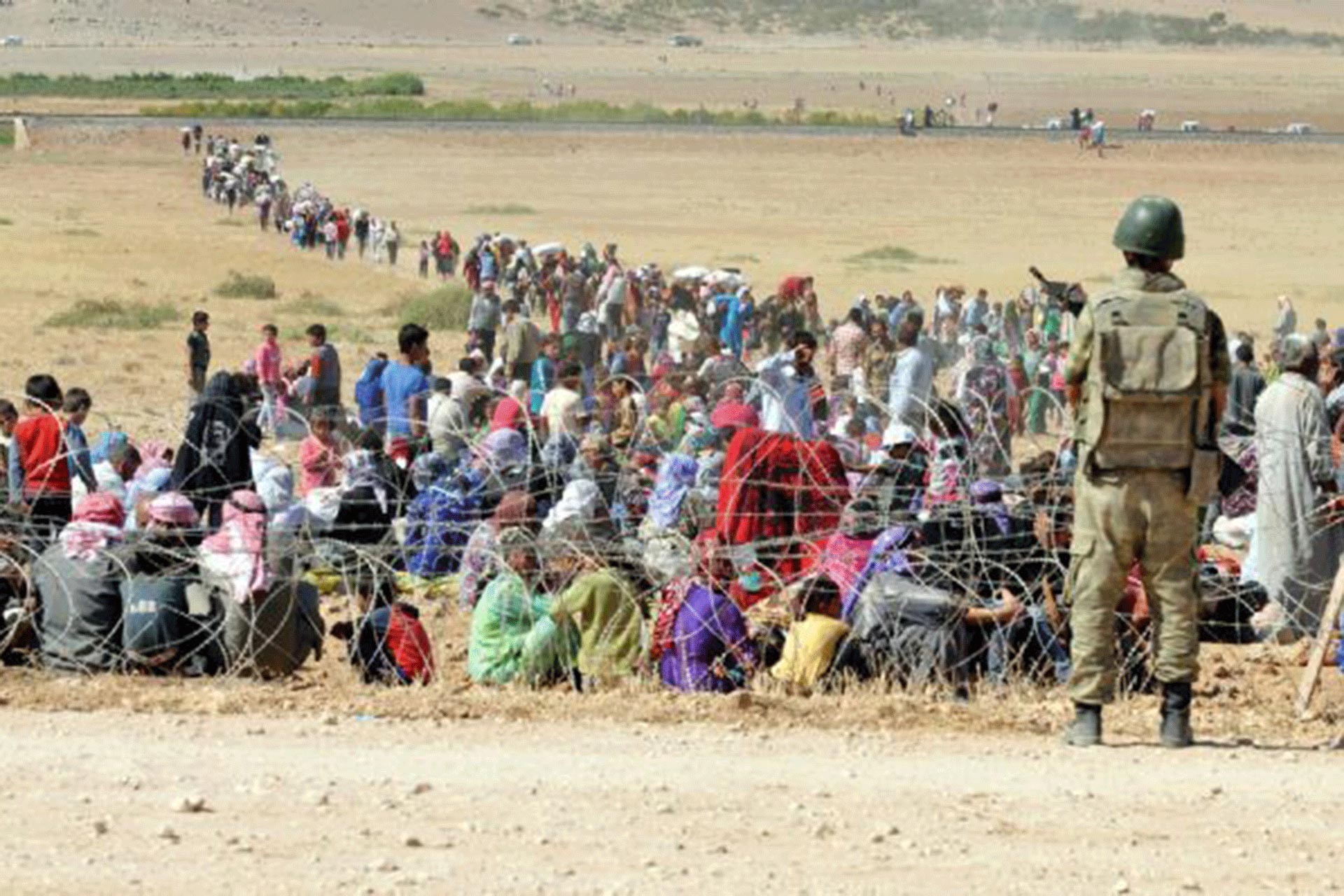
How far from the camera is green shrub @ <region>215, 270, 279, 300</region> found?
147ft

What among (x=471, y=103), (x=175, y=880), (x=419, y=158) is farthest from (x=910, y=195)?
(x=175, y=880)

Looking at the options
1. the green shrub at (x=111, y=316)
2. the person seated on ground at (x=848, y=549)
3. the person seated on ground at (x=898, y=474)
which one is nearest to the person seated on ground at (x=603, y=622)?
the person seated on ground at (x=848, y=549)

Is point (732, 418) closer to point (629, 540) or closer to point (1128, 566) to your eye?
point (629, 540)

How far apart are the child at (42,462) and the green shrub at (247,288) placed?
30.4 m

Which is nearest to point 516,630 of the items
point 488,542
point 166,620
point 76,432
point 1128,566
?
point 488,542

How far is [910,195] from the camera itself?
73375mm

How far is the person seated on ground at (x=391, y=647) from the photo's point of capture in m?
10.8

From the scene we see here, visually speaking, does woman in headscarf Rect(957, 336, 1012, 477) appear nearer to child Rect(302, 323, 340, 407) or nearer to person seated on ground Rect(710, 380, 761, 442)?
person seated on ground Rect(710, 380, 761, 442)

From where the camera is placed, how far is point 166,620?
1063cm

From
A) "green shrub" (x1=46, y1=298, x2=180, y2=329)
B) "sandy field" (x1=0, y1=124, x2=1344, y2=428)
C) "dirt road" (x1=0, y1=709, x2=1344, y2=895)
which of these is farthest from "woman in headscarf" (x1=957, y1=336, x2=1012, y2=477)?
"green shrub" (x1=46, y1=298, x2=180, y2=329)

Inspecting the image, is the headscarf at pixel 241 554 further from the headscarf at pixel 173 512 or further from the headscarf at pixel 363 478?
the headscarf at pixel 363 478

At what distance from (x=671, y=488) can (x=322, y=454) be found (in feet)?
7.35

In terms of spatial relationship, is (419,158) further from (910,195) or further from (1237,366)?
(1237,366)

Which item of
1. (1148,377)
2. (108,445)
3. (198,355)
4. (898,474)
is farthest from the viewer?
(198,355)
